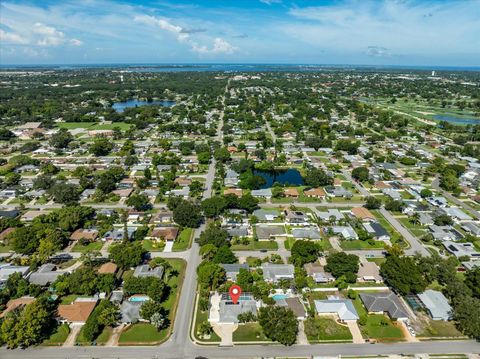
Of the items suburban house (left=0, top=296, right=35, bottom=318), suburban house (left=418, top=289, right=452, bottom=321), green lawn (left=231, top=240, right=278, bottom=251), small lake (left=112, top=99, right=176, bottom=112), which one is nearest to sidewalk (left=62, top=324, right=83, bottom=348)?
suburban house (left=0, top=296, right=35, bottom=318)

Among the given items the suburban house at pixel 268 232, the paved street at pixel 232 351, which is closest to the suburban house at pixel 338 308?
the paved street at pixel 232 351

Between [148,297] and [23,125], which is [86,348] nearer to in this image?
[148,297]

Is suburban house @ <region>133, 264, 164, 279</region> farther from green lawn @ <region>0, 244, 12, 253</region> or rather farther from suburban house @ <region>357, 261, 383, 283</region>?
suburban house @ <region>357, 261, 383, 283</region>

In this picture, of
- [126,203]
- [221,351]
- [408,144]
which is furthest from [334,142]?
[221,351]

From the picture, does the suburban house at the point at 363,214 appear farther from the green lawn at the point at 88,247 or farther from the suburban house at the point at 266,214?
the green lawn at the point at 88,247

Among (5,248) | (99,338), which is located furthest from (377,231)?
(5,248)
